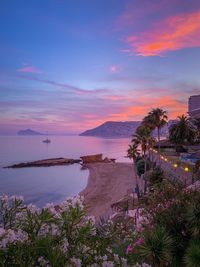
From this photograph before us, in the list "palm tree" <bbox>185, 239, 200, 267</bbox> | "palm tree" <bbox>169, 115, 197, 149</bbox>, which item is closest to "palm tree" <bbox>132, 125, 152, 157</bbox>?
"palm tree" <bbox>169, 115, 197, 149</bbox>

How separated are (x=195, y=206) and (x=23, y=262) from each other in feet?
28.6

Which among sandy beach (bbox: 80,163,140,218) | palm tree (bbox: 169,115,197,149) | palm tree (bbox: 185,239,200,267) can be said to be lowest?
sandy beach (bbox: 80,163,140,218)

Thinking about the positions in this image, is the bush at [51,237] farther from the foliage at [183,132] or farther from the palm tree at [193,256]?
the foliage at [183,132]

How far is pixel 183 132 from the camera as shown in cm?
5212

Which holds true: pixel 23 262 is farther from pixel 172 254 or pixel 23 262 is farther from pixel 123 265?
pixel 172 254

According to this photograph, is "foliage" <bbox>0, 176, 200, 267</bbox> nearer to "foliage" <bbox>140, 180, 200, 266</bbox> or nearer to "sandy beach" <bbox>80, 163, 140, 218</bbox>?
"foliage" <bbox>140, 180, 200, 266</bbox>

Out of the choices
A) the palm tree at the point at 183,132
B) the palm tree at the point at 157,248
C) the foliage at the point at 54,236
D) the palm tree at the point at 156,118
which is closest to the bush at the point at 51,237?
the foliage at the point at 54,236

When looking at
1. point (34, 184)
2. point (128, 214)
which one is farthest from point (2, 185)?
point (128, 214)

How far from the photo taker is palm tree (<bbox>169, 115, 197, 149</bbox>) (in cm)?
5206

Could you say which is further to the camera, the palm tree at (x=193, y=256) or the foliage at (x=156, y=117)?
the foliage at (x=156, y=117)

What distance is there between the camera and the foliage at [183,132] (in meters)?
→ 52.1

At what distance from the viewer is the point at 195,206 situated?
35.6 ft

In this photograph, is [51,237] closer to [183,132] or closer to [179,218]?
[179,218]

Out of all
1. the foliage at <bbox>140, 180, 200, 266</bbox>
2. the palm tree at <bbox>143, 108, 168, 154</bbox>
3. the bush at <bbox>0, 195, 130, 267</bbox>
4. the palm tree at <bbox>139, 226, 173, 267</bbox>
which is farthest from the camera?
the palm tree at <bbox>143, 108, 168, 154</bbox>
